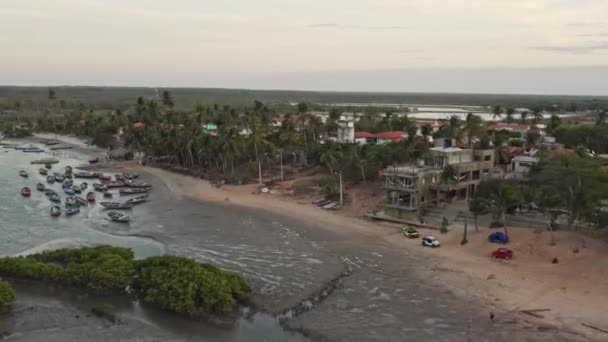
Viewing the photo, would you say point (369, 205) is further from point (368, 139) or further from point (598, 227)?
point (368, 139)

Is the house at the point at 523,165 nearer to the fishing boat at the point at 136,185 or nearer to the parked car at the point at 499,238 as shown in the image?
the parked car at the point at 499,238

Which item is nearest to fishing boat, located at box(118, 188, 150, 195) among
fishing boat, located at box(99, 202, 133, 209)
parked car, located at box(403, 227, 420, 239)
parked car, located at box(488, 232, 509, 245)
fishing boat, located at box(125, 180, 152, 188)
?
fishing boat, located at box(125, 180, 152, 188)

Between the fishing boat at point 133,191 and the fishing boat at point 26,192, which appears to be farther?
the fishing boat at point 133,191

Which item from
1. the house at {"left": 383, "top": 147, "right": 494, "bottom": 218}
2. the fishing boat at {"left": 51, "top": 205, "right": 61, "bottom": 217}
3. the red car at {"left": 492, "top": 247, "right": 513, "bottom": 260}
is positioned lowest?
the fishing boat at {"left": 51, "top": 205, "right": 61, "bottom": 217}

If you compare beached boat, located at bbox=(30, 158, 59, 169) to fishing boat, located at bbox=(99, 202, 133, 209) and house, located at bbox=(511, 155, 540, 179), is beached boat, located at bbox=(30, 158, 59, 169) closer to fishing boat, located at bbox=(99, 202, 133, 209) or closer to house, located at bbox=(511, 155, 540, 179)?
fishing boat, located at bbox=(99, 202, 133, 209)

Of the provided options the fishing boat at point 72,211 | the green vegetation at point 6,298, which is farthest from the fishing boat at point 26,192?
the green vegetation at point 6,298

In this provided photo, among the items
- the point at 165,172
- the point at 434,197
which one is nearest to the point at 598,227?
the point at 434,197
